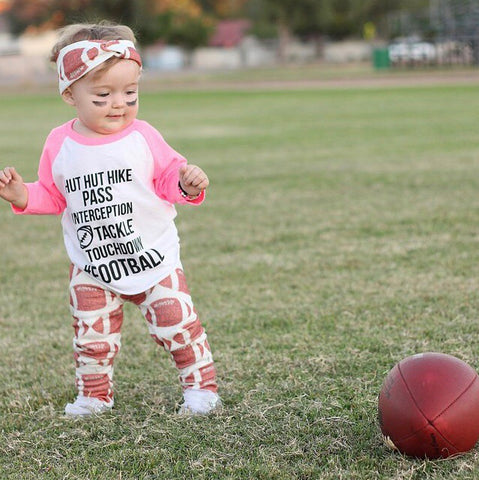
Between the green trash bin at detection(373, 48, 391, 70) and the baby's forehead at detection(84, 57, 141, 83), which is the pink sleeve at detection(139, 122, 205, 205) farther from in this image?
the green trash bin at detection(373, 48, 391, 70)

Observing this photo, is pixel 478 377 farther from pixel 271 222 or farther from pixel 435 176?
pixel 435 176

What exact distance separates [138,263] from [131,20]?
206ft

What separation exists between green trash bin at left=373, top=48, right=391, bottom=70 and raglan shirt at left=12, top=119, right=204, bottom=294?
130 feet

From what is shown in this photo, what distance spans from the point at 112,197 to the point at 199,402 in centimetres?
93

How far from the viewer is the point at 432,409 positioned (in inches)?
107

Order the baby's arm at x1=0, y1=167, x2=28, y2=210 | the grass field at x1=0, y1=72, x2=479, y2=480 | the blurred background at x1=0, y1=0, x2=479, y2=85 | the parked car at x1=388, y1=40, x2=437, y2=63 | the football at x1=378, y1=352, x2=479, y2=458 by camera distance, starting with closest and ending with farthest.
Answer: the football at x1=378, y1=352, x2=479, y2=458
the grass field at x1=0, y1=72, x2=479, y2=480
the baby's arm at x1=0, y1=167, x2=28, y2=210
the parked car at x1=388, y1=40, x2=437, y2=63
the blurred background at x1=0, y1=0, x2=479, y2=85

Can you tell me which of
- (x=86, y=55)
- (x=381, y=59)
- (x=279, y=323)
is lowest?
(x=381, y=59)

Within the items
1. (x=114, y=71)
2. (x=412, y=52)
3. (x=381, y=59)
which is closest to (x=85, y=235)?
(x=114, y=71)

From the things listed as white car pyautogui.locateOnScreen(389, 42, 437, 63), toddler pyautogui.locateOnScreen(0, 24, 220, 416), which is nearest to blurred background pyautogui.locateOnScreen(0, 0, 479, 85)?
white car pyautogui.locateOnScreen(389, 42, 437, 63)

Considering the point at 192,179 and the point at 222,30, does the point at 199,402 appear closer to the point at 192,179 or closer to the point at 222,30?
the point at 192,179

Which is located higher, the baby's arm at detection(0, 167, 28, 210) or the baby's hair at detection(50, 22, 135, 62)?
the baby's hair at detection(50, 22, 135, 62)

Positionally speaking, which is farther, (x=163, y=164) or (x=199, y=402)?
(x=199, y=402)

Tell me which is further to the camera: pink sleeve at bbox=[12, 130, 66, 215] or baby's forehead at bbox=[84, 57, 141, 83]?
pink sleeve at bbox=[12, 130, 66, 215]

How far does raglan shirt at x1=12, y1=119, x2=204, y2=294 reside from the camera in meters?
3.20
